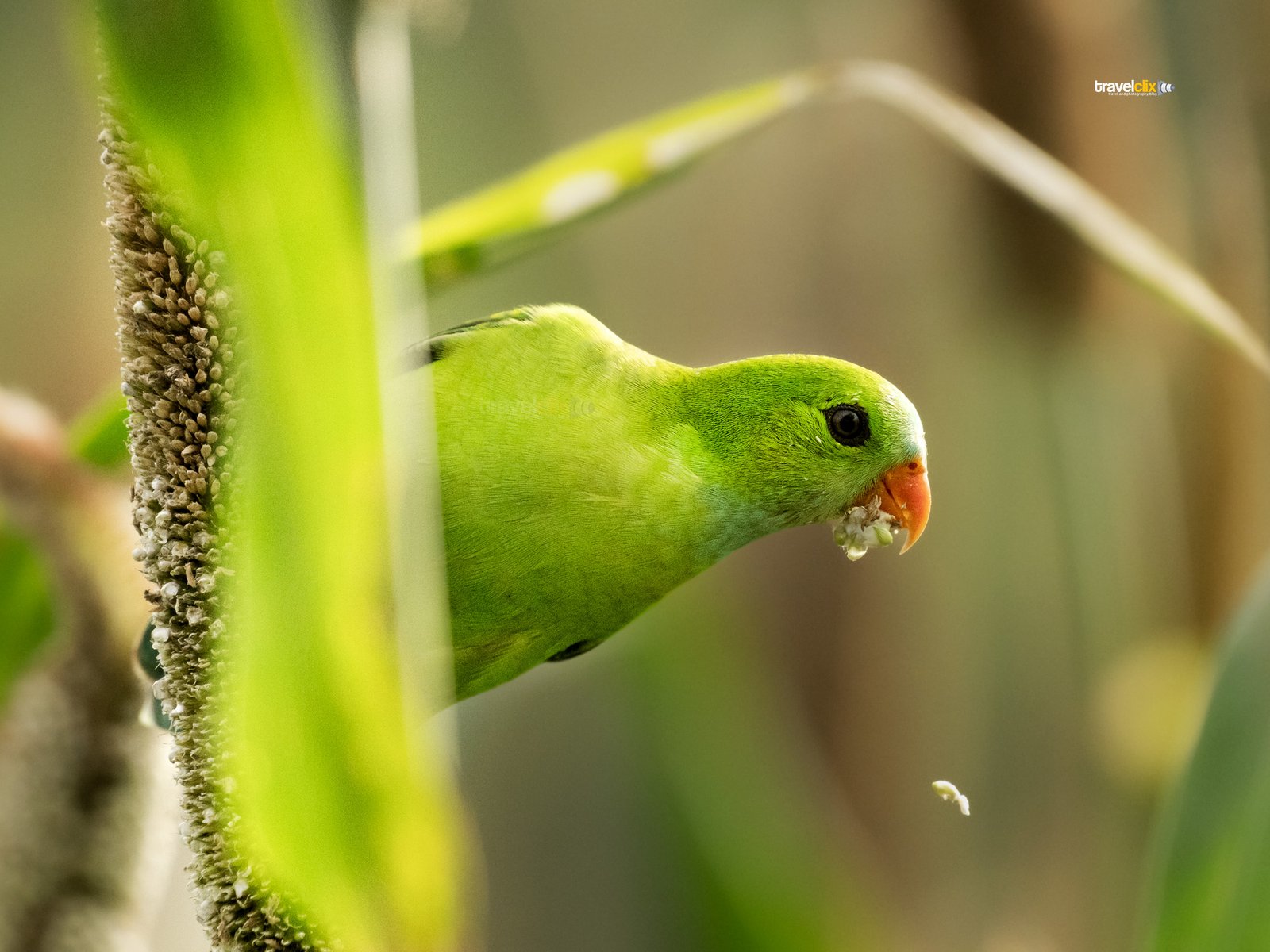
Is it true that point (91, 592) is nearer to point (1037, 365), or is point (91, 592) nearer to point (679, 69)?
point (1037, 365)

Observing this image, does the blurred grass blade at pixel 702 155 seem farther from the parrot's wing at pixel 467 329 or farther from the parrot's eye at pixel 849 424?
the parrot's eye at pixel 849 424

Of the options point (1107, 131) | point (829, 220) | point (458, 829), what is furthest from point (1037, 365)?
point (458, 829)

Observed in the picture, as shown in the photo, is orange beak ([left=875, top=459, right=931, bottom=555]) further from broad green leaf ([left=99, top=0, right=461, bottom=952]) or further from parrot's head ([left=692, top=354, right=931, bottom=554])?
broad green leaf ([left=99, top=0, right=461, bottom=952])

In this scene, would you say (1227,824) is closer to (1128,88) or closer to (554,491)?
(554,491)

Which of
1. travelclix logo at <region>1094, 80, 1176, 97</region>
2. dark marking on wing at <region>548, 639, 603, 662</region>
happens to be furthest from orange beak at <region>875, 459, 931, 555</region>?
travelclix logo at <region>1094, 80, 1176, 97</region>

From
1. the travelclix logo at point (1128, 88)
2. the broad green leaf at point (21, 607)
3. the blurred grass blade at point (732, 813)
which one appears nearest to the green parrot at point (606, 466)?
the blurred grass blade at point (732, 813)
